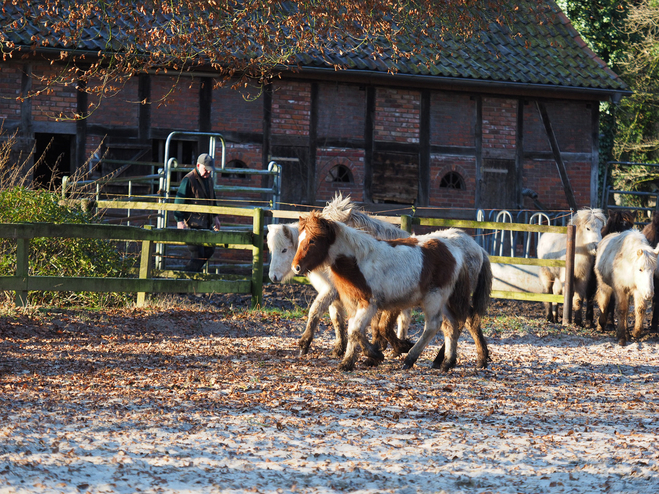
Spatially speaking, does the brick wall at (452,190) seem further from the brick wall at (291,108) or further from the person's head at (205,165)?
the person's head at (205,165)

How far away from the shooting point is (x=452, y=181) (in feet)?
58.3

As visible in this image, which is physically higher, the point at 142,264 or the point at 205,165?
the point at 205,165

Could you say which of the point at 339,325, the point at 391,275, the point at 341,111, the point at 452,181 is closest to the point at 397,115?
the point at 341,111

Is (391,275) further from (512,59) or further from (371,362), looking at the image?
(512,59)

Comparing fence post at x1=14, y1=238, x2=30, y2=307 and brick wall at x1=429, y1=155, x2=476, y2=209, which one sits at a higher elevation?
brick wall at x1=429, y1=155, x2=476, y2=209

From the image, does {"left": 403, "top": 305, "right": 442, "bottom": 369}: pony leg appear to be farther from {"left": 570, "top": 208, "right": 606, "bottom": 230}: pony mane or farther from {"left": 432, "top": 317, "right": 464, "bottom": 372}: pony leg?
{"left": 570, "top": 208, "right": 606, "bottom": 230}: pony mane

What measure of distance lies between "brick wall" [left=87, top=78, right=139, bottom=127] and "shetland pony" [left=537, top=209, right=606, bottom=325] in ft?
27.4

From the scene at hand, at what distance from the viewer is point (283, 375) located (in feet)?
22.2

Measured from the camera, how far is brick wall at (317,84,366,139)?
16.6m

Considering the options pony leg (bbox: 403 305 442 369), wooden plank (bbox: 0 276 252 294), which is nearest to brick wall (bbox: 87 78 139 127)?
wooden plank (bbox: 0 276 252 294)

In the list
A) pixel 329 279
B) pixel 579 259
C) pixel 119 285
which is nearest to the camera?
pixel 329 279

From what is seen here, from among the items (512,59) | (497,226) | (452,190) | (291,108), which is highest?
(512,59)

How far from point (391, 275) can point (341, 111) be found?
1013cm

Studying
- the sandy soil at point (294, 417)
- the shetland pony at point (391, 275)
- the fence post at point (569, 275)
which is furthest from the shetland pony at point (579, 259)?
the shetland pony at point (391, 275)
